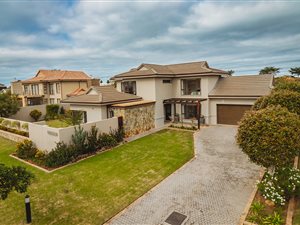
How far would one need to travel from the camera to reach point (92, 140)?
1614 centimetres

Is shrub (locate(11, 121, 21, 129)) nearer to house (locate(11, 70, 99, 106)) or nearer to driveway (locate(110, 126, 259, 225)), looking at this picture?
house (locate(11, 70, 99, 106))

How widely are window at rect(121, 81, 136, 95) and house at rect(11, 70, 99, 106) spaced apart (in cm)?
1499

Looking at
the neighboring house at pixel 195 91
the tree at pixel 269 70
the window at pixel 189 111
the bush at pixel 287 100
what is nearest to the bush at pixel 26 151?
the neighboring house at pixel 195 91

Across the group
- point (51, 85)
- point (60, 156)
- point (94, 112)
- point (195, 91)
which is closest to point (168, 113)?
point (195, 91)

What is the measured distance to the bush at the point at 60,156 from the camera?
1379cm

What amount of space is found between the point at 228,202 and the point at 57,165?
10250mm

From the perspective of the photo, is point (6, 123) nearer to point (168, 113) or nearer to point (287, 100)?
point (168, 113)

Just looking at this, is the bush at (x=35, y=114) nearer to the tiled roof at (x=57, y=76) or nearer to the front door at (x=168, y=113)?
the tiled roof at (x=57, y=76)

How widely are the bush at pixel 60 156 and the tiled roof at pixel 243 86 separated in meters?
16.1

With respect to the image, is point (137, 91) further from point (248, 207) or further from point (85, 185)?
point (248, 207)

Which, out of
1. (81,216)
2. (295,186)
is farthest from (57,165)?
(295,186)

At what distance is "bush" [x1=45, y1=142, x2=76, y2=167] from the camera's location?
13.8 m

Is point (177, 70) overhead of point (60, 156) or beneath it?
overhead

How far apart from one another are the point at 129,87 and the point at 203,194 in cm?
1940
